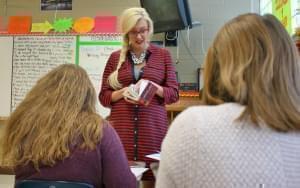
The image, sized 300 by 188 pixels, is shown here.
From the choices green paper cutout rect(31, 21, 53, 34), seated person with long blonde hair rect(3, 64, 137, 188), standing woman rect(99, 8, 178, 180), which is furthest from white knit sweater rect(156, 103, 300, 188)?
green paper cutout rect(31, 21, 53, 34)

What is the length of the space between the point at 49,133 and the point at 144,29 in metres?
1.00

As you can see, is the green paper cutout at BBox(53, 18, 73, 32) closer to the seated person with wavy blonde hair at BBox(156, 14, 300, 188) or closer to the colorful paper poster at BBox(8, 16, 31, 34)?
the colorful paper poster at BBox(8, 16, 31, 34)

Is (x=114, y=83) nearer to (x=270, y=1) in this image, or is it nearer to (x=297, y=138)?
(x=297, y=138)

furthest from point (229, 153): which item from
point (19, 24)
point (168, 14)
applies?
point (19, 24)

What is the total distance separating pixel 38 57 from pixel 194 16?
1.62 meters

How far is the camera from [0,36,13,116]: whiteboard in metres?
3.71

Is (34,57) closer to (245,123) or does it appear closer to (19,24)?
(19,24)

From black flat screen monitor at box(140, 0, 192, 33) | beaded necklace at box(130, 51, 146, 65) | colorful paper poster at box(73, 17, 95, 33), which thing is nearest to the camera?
beaded necklace at box(130, 51, 146, 65)

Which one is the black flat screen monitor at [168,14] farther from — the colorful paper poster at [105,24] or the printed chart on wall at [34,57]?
the printed chart on wall at [34,57]

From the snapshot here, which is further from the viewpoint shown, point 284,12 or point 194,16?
point 194,16

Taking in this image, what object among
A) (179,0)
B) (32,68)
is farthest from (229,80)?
(32,68)

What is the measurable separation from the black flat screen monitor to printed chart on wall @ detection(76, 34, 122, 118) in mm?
382

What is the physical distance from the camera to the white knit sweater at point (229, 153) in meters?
0.81

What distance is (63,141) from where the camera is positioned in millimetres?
1276
